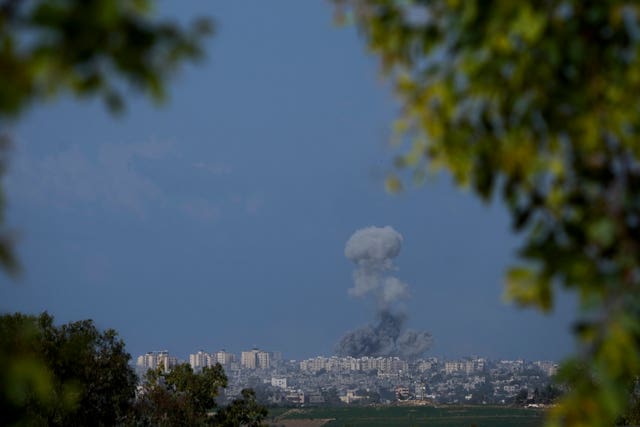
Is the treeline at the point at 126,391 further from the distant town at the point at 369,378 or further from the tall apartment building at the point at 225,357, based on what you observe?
the tall apartment building at the point at 225,357

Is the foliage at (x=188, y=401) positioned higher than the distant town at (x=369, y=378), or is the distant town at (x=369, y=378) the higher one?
the distant town at (x=369, y=378)

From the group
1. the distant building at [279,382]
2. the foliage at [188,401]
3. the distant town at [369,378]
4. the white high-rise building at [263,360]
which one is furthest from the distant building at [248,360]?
the foliage at [188,401]

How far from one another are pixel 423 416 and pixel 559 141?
99.8 m

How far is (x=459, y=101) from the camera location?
2.78 m

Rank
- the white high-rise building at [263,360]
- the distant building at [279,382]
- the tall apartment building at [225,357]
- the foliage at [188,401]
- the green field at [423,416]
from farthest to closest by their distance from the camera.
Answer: the white high-rise building at [263,360], the tall apartment building at [225,357], the distant building at [279,382], the green field at [423,416], the foliage at [188,401]

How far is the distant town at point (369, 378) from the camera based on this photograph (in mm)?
127250

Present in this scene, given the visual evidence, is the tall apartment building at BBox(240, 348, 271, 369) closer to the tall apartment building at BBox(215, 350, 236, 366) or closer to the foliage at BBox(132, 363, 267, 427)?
the tall apartment building at BBox(215, 350, 236, 366)

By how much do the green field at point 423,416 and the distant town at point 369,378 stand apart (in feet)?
14.4

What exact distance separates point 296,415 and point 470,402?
3263 cm

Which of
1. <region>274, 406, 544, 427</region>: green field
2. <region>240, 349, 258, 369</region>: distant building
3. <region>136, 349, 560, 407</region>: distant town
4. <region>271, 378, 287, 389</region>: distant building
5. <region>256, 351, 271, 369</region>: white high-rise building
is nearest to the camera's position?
<region>274, 406, 544, 427</region>: green field

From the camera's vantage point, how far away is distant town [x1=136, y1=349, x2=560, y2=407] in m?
127

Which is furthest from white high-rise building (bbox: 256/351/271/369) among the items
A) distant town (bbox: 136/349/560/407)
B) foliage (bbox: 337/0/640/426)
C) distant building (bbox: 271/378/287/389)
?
foliage (bbox: 337/0/640/426)

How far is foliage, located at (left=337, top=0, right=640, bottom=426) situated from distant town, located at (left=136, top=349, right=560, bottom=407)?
94.6 meters

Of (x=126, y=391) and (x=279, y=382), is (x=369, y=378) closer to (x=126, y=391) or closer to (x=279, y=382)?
(x=279, y=382)
